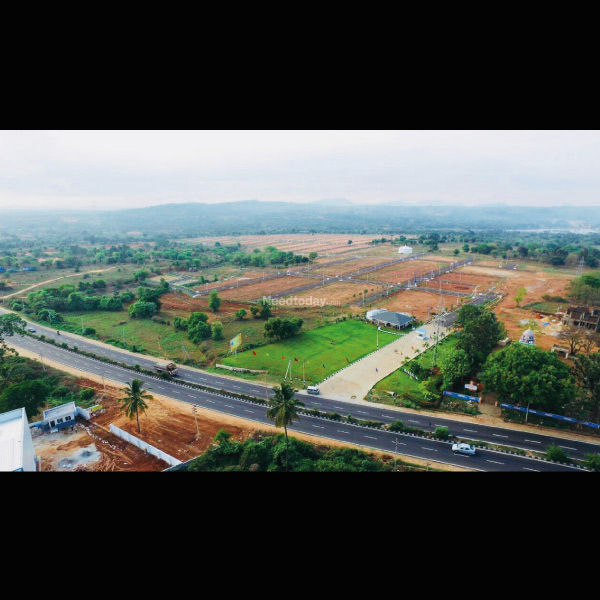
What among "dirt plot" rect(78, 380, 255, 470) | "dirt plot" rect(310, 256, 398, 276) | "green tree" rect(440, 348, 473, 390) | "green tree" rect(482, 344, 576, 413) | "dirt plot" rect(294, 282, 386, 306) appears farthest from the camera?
"dirt plot" rect(310, 256, 398, 276)

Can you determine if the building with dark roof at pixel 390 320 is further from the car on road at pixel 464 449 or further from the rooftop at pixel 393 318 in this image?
the car on road at pixel 464 449

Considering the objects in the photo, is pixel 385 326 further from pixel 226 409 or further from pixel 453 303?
pixel 226 409

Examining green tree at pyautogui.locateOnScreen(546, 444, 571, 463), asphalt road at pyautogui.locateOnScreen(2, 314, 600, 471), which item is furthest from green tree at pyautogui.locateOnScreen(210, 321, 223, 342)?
green tree at pyautogui.locateOnScreen(546, 444, 571, 463)

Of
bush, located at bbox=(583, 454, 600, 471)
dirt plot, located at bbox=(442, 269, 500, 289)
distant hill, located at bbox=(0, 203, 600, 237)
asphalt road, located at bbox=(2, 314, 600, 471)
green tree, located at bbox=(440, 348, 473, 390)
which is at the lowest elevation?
asphalt road, located at bbox=(2, 314, 600, 471)

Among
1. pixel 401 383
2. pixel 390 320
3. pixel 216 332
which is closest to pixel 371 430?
pixel 401 383

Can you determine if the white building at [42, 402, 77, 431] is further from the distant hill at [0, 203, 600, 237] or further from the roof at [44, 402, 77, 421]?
the distant hill at [0, 203, 600, 237]

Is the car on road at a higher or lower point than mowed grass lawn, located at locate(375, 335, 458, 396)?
lower
